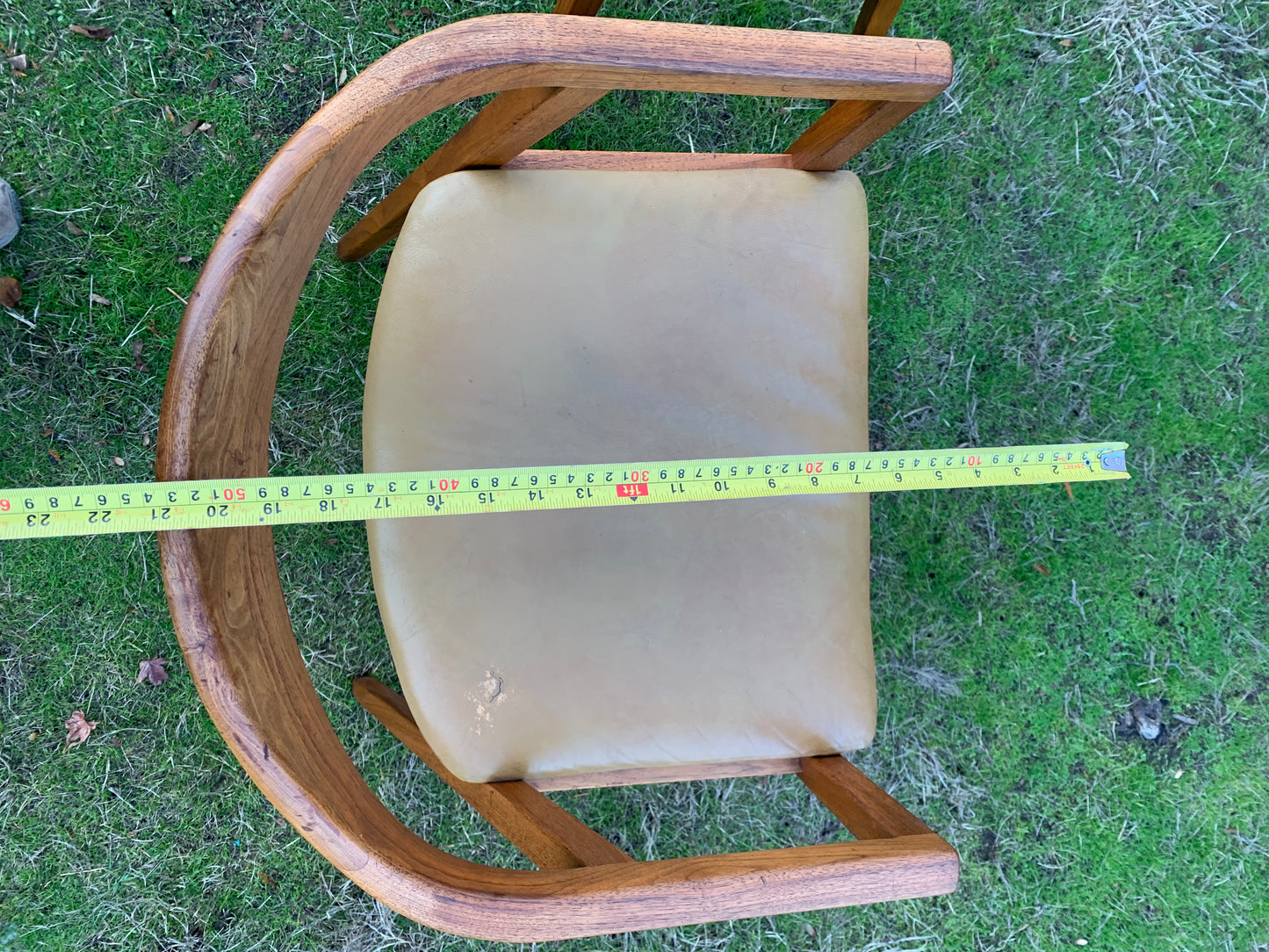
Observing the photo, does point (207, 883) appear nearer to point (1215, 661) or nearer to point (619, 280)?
point (619, 280)

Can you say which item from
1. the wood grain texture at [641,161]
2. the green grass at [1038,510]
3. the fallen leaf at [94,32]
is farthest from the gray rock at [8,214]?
the wood grain texture at [641,161]

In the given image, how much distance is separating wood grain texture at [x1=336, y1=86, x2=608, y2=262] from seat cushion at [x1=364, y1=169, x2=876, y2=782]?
0.04 m

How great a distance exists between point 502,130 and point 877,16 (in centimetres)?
54

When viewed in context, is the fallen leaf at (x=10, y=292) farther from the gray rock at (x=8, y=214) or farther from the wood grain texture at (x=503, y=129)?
the wood grain texture at (x=503, y=129)

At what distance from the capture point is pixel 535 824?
101 cm

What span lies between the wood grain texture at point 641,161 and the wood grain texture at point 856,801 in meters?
0.92

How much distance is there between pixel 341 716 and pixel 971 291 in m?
1.73

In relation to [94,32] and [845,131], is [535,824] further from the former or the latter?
[94,32]

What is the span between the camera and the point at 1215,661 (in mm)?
1878

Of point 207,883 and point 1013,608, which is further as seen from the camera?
point 1013,608

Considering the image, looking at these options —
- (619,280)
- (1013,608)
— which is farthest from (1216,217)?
(619,280)

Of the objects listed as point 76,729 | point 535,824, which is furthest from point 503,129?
point 76,729

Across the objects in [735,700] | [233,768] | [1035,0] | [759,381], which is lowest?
[233,768]

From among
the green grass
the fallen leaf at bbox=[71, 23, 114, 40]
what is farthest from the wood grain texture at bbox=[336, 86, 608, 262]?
the fallen leaf at bbox=[71, 23, 114, 40]
